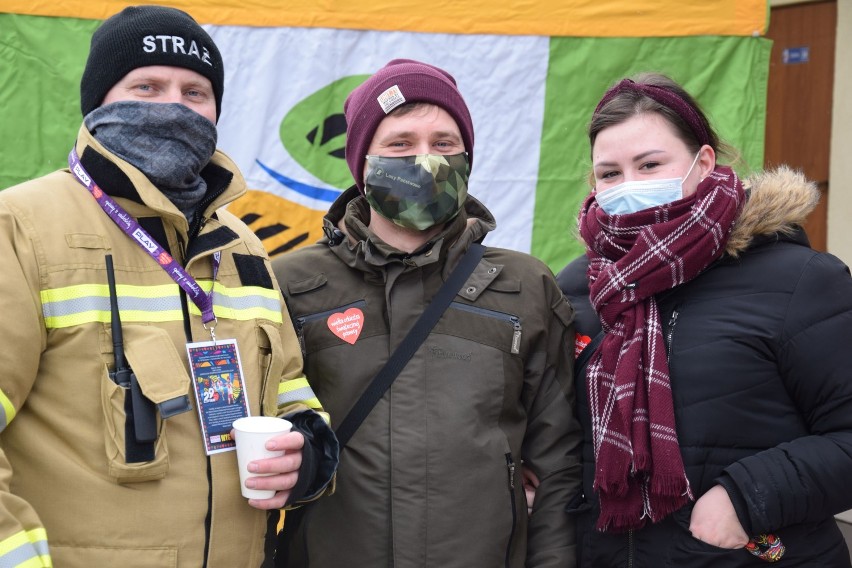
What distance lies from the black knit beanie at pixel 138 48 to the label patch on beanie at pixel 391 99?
1.75ft

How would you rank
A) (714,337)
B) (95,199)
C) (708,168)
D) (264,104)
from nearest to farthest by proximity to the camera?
1. (95,199)
2. (714,337)
3. (708,168)
4. (264,104)

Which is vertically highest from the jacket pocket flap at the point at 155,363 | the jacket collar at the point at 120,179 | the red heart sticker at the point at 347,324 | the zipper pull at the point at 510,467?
the jacket collar at the point at 120,179

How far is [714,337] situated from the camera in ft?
7.14

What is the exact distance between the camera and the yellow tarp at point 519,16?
13.6 ft

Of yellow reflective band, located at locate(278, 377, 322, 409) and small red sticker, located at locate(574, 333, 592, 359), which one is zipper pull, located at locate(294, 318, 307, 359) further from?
small red sticker, located at locate(574, 333, 592, 359)

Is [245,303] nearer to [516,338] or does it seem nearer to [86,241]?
[86,241]

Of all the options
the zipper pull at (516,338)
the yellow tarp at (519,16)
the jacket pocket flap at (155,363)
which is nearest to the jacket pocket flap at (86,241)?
the jacket pocket flap at (155,363)

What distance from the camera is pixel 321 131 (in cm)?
424

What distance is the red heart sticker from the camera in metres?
2.41

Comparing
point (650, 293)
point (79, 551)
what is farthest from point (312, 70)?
point (79, 551)

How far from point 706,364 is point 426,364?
2.37 ft

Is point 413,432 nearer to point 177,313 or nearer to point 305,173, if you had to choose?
point 177,313

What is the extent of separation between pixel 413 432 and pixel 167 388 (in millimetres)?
721

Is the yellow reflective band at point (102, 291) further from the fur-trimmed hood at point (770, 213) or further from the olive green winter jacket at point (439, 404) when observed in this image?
the fur-trimmed hood at point (770, 213)
